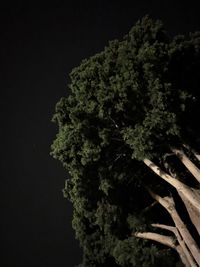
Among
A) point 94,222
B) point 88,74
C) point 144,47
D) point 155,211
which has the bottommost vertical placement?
point 155,211

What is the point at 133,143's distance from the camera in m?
12.8

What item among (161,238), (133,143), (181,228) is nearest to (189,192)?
(181,228)

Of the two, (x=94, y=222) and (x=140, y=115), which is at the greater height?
(x=140, y=115)

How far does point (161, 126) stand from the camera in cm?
1236

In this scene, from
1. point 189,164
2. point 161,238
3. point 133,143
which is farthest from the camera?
point 161,238

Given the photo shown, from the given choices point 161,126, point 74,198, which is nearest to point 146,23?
point 161,126

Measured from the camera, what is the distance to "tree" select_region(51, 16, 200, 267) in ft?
41.3

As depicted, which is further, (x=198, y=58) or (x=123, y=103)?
(x=198, y=58)

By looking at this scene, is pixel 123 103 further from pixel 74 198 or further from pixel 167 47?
pixel 74 198

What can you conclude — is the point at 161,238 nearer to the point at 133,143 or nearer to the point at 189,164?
the point at 189,164

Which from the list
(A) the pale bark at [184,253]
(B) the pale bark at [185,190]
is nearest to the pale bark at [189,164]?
(B) the pale bark at [185,190]

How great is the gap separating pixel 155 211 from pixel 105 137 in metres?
5.46

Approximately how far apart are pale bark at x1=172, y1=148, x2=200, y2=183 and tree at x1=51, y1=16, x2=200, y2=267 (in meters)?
0.04

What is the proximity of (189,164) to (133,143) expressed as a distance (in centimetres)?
243
